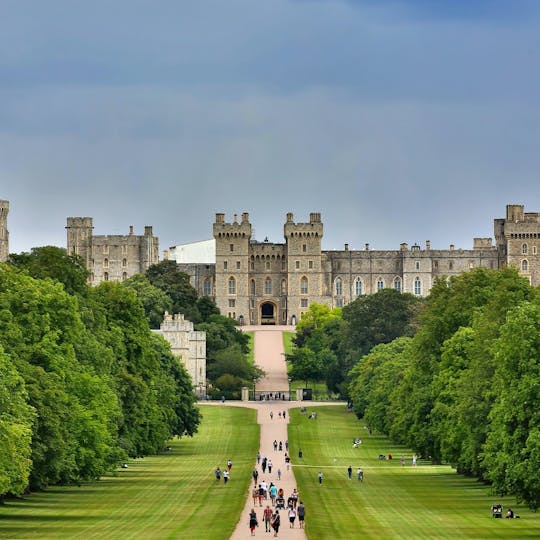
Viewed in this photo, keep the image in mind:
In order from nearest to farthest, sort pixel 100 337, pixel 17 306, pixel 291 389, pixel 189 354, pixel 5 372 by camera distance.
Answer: pixel 5 372 < pixel 17 306 < pixel 100 337 < pixel 189 354 < pixel 291 389

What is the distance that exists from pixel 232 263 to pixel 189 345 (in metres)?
61.8

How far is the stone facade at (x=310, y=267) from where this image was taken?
189 meters

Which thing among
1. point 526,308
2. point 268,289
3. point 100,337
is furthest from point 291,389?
point 526,308

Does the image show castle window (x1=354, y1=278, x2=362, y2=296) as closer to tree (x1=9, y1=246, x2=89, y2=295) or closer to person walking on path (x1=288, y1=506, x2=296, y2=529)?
tree (x1=9, y1=246, x2=89, y2=295)

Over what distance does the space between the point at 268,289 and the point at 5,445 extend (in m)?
145

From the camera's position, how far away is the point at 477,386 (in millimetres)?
59062

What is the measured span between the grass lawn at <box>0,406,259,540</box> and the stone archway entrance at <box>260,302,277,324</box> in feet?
353

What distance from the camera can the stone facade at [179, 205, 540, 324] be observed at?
620 feet

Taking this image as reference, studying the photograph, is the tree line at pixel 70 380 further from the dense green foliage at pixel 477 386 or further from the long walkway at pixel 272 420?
the dense green foliage at pixel 477 386

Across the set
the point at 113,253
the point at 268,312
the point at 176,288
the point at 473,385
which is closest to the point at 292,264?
the point at 268,312

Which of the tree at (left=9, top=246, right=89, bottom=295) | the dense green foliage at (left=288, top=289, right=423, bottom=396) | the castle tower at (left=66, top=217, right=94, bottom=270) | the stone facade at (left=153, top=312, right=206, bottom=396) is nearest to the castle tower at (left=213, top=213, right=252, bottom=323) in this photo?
the castle tower at (left=66, top=217, right=94, bottom=270)

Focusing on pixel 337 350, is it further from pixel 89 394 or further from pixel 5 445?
pixel 5 445

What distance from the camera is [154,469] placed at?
72.8 meters

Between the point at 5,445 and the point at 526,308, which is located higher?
the point at 526,308
